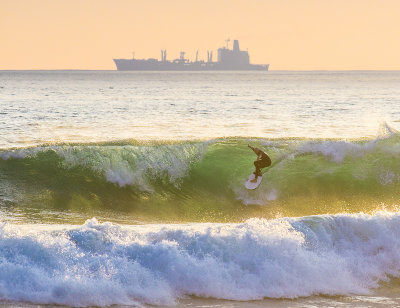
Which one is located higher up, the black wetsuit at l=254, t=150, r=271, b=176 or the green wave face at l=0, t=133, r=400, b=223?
the black wetsuit at l=254, t=150, r=271, b=176

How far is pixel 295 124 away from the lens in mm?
32625

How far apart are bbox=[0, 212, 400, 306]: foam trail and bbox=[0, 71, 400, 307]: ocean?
0.02 metres

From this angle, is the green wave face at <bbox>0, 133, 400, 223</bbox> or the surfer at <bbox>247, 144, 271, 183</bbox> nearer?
the green wave face at <bbox>0, 133, 400, 223</bbox>

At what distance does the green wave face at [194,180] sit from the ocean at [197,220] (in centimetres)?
4

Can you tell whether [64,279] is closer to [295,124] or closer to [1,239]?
[1,239]

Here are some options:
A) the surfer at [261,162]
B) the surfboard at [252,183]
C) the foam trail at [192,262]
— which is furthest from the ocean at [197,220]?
the surfer at [261,162]

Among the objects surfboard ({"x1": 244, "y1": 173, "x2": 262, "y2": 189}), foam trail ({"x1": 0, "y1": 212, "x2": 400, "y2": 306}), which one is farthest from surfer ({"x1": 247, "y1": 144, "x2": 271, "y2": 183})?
foam trail ({"x1": 0, "y1": 212, "x2": 400, "y2": 306})

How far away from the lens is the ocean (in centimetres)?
915

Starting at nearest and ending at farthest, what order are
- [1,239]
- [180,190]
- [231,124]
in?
[1,239], [180,190], [231,124]

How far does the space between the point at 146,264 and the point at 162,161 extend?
8448 mm

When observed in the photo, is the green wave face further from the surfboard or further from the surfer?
the surfer

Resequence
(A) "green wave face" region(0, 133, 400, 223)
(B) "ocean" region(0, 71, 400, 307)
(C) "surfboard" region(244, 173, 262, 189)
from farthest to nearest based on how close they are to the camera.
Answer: (C) "surfboard" region(244, 173, 262, 189)
(A) "green wave face" region(0, 133, 400, 223)
(B) "ocean" region(0, 71, 400, 307)

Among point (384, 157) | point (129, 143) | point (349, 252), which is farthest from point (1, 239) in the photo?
point (384, 157)

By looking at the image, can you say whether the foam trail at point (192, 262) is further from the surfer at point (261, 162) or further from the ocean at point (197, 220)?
the surfer at point (261, 162)
